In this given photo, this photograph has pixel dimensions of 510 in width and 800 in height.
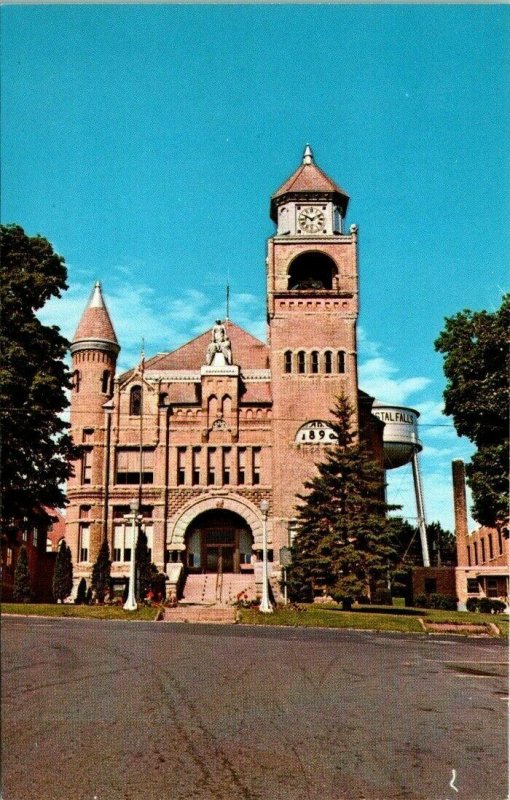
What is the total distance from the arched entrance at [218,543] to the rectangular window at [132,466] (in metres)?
4.23

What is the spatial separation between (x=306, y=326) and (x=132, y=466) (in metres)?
14.0

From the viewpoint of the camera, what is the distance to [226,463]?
52406mm

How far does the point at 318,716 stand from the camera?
9430 mm

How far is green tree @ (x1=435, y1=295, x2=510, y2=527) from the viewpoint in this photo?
30.6 metres

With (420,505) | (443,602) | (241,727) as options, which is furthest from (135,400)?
(241,727)

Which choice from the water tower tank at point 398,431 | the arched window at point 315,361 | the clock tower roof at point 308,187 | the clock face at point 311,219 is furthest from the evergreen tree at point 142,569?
the water tower tank at point 398,431

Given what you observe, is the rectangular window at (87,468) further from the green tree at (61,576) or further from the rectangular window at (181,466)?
the green tree at (61,576)

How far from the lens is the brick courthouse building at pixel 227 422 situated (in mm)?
51062

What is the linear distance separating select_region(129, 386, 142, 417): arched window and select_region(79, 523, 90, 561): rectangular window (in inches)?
304

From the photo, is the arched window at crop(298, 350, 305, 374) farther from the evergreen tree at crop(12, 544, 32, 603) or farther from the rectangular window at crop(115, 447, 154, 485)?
the evergreen tree at crop(12, 544, 32, 603)

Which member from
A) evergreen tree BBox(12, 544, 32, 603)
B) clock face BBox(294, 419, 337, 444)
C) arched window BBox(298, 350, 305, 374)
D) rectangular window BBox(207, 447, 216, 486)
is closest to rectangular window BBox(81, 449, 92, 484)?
rectangular window BBox(207, 447, 216, 486)

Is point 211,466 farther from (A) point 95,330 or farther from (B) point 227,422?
(A) point 95,330

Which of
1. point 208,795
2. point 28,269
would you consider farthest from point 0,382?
point 208,795

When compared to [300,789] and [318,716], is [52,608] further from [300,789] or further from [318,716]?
[300,789]
